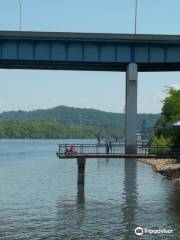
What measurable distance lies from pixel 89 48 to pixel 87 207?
32540 mm

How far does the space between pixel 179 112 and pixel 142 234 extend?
6166cm

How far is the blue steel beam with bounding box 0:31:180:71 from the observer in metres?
72.1

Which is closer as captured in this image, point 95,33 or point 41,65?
point 95,33

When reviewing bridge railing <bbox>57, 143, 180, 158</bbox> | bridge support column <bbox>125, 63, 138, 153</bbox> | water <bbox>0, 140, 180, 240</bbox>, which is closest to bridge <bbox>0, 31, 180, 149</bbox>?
bridge support column <bbox>125, 63, 138, 153</bbox>

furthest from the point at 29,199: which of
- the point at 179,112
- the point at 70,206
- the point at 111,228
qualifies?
the point at 179,112

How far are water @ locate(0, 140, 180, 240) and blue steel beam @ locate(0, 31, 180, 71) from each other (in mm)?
14598

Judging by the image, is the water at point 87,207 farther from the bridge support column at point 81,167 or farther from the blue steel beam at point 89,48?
the blue steel beam at point 89,48

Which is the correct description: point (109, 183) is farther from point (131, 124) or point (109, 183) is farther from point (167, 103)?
point (167, 103)

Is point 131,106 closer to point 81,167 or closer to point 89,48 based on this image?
point 89,48

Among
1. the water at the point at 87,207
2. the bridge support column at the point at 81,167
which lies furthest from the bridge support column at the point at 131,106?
the bridge support column at the point at 81,167

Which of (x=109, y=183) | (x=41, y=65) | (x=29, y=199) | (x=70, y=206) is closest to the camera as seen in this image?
(x=70, y=206)

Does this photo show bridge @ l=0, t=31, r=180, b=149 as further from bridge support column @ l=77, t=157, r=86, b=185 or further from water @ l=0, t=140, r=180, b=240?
bridge support column @ l=77, t=157, r=86, b=185

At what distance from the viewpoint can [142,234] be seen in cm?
3328

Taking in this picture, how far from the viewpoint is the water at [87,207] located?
34.2 m
